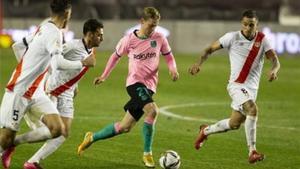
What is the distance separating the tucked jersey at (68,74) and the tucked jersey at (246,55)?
215 cm

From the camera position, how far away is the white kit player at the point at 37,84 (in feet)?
28.8

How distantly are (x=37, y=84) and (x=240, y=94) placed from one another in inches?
125

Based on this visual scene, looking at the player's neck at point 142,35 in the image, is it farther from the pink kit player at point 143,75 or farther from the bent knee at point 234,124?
the bent knee at point 234,124

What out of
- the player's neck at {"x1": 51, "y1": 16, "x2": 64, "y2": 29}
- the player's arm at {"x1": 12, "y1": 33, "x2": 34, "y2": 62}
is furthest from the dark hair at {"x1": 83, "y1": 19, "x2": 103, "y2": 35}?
the player's neck at {"x1": 51, "y1": 16, "x2": 64, "y2": 29}

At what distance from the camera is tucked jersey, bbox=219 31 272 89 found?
433 inches

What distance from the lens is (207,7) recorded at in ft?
105

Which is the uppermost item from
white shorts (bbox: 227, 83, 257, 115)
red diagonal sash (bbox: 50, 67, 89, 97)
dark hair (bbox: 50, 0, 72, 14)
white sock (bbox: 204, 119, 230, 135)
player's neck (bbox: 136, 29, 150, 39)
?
dark hair (bbox: 50, 0, 72, 14)

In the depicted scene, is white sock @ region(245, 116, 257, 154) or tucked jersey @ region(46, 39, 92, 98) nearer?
tucked jersey @ region(46, 39, 92, 98)

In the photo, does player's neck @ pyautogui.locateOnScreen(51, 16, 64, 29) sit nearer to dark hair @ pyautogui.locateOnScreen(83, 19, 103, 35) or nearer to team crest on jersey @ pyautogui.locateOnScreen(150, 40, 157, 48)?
dark hair @ pyautogui.locateOnScreen(83, 19, 103, 35)

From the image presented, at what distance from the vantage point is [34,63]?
8844mm

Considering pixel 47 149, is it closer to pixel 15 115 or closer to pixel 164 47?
pixel 15 115

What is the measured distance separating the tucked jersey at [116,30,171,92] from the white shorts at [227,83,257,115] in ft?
3.81

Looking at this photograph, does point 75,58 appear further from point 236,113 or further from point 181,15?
point 181,15

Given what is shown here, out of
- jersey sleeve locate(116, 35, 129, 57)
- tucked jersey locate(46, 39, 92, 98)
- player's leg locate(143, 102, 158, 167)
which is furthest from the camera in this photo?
jersey sleeve locate(116, 35, 129, 57)
